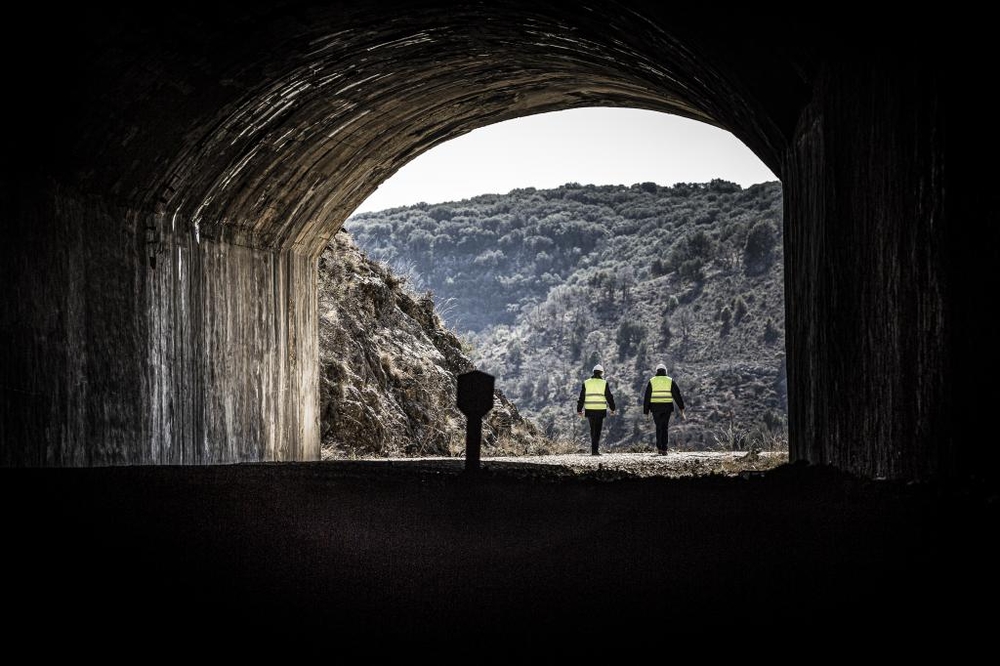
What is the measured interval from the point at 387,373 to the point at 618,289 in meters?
33.3

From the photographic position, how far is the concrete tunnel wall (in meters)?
5.34

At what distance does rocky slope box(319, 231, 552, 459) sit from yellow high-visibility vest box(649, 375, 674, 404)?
5.25 metres

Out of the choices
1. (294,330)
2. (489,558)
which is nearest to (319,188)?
(294,330)

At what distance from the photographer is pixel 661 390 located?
61.9 feet

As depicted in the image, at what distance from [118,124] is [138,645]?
22.1ft

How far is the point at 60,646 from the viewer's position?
12.4ft

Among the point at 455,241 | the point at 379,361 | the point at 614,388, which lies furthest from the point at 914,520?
the point at 455,241

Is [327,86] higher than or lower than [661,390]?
higher

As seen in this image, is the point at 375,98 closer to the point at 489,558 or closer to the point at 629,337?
the point at 489,558

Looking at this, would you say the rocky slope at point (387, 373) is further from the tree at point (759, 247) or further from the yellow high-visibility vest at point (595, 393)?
the tree at point (759, 247)

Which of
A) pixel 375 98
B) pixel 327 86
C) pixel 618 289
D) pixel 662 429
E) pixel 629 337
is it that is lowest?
pixel 662 429

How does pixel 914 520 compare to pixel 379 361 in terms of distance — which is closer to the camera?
pixel 914 520

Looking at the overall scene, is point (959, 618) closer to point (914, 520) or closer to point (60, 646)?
point (914, 520)

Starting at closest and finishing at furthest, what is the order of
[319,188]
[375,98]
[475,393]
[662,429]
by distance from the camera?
[475,393] → [375,98] → [319,188] → [662,429]
